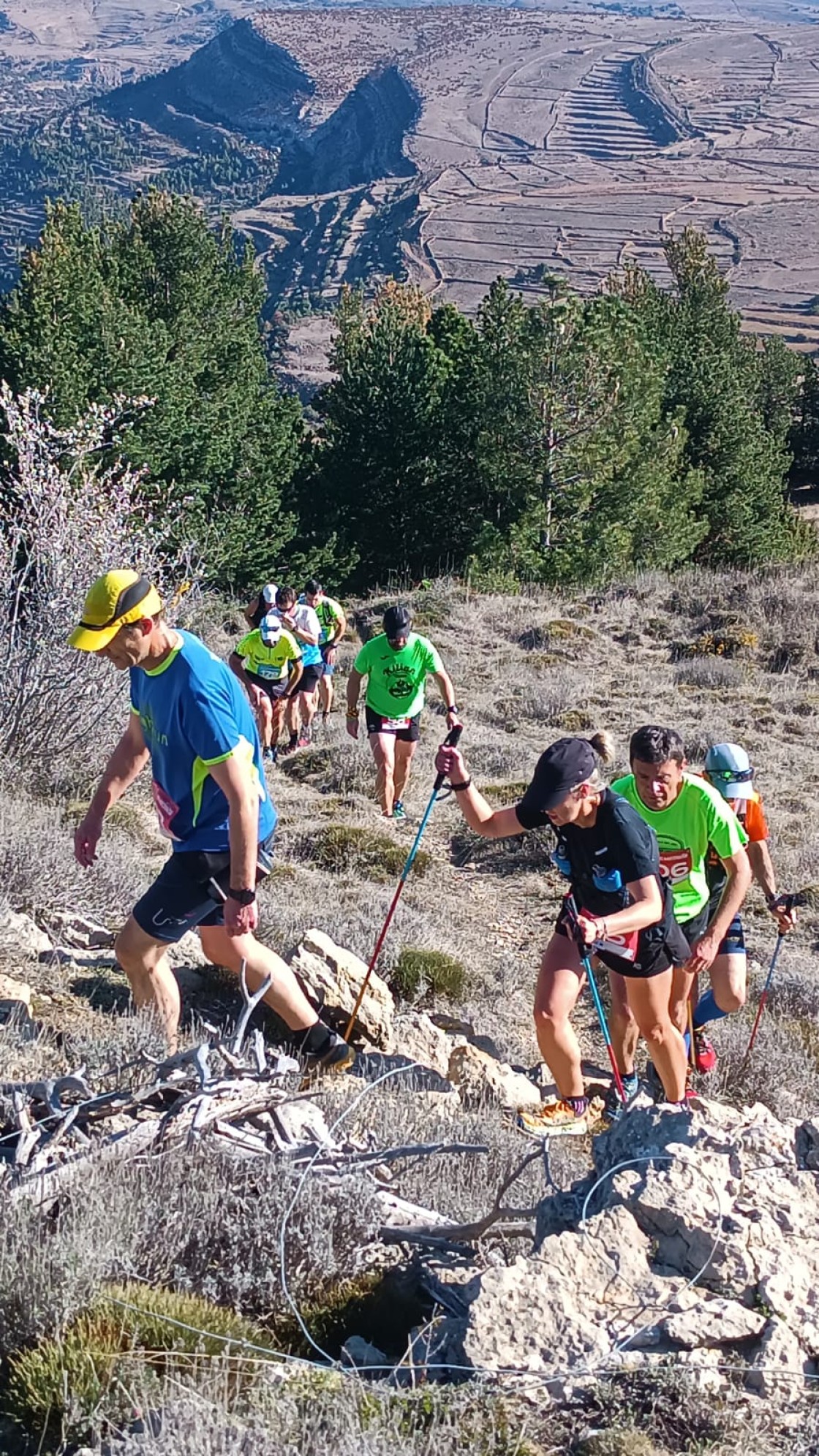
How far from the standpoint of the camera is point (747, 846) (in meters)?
5.84

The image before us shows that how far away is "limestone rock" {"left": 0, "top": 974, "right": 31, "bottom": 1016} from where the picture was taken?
4656mm

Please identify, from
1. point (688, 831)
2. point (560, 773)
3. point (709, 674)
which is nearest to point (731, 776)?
point (688, 831)

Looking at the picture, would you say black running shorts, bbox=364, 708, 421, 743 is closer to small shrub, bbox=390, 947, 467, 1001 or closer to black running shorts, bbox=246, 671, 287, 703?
black running shorts, bbox=246, 671, 287, 703

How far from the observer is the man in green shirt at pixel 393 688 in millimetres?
8578

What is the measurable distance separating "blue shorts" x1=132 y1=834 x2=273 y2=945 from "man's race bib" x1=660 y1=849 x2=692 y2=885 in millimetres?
1743

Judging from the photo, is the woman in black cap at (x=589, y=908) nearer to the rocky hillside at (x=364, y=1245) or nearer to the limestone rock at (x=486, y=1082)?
the limestone rock at (x=486, y=1082)

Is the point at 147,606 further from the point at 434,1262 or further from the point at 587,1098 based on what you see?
the point at 587,1098

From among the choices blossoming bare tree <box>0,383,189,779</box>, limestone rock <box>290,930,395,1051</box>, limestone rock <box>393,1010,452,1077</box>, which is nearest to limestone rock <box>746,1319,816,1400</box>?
limestone rock <box>393,1010,452,1077</box>

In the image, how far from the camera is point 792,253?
145875 millimetres

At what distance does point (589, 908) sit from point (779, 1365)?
1.95m

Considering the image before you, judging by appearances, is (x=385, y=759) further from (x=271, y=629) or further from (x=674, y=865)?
(x=674, y=865)

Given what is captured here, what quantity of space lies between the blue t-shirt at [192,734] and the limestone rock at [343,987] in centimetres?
134

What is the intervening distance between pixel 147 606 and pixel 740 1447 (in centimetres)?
265

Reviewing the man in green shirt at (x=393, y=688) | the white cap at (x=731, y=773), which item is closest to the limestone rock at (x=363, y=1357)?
the white cap at (x=731, y=773)
